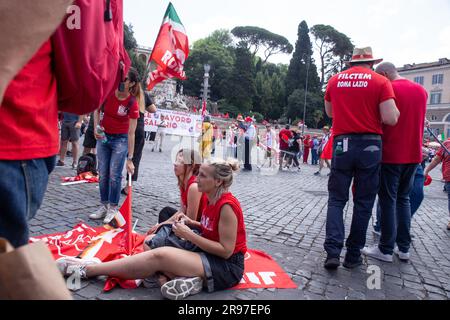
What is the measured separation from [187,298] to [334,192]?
1868 millimetres

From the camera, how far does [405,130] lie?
12.7 ft

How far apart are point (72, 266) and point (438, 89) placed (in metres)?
77.7

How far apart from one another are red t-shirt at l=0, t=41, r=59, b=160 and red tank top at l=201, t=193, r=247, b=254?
172 centimetres

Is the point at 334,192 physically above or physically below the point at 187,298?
above

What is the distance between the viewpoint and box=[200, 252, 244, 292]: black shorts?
9.33 ft

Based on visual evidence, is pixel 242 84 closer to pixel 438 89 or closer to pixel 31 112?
pixel 438 89

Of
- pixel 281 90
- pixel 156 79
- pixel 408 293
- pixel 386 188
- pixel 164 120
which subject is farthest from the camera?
pixel 281 90

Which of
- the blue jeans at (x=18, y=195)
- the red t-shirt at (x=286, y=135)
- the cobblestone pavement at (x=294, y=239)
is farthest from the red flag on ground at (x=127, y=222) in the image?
the red t-shirt at (x=286, y=135)

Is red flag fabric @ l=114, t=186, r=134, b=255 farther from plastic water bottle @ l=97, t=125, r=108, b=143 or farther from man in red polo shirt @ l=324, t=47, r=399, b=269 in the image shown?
man in red polo shirt @ l=324, t=47, r=399, b=269

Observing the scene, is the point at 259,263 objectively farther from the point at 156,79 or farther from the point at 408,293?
the point at 156,79

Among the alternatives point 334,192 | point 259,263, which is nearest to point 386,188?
point 334,192

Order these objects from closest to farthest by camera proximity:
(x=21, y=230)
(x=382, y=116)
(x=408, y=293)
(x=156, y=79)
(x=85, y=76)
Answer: (x=21, y=230)
(x=85, y=76)
(x=408, y=293)
(x=382, y=116)
(x=156, y=79)

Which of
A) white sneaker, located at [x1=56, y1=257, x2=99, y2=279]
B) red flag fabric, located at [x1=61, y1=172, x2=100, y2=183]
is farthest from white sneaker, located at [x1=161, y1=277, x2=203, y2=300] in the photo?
red flag fabric, located at [x1=61, y1=172, x2=100, y2=183]

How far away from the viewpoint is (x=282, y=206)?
21.9 ft
